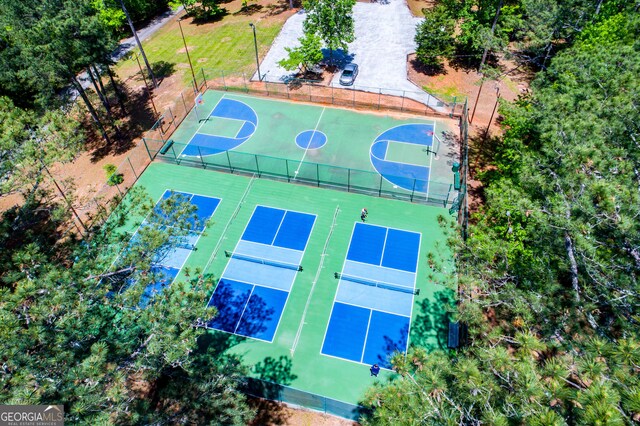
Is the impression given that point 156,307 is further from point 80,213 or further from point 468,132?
point 468,132

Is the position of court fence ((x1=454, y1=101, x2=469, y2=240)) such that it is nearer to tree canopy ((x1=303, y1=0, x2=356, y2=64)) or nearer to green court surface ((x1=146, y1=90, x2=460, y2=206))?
green court surface ((x1=146, y1=90, x2=460, y2=206))

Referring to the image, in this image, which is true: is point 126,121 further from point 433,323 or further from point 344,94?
point 433,323

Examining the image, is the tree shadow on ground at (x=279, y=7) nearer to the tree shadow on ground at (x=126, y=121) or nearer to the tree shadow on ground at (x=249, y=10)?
the tree shadow on ground at (x=249, y=10)

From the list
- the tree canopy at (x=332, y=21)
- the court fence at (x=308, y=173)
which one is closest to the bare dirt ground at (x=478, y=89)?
the court fence at (x=308, y=173)

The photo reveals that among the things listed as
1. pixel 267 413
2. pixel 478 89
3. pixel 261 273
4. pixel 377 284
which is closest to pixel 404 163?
pixel 377 284

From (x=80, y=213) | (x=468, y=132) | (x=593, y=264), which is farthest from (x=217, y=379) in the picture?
(x=468, y=132)

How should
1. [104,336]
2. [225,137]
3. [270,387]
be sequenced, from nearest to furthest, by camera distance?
[104,336] → [270,387] → [225,137]
